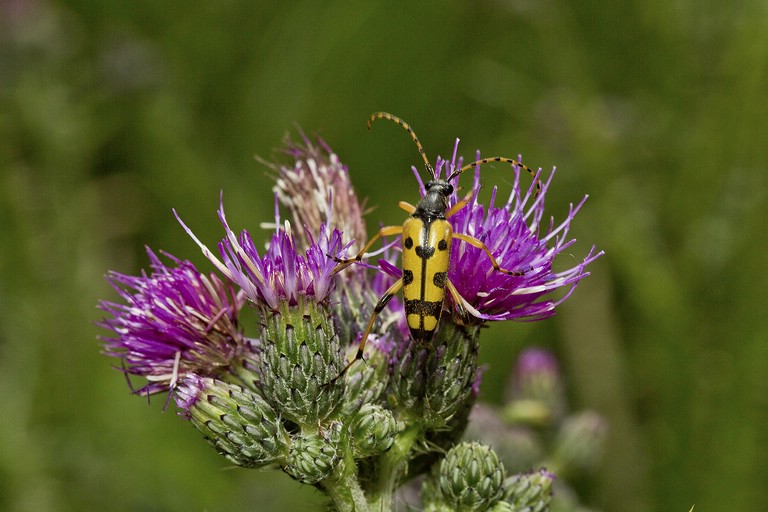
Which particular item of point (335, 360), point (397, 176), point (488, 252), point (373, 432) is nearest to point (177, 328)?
point (335, 360)

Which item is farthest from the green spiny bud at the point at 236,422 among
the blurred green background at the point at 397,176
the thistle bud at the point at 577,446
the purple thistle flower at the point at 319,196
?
the thistle bud at the point at 577,446

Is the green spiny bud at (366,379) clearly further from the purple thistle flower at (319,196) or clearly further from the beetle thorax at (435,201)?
the purple thistle flower at (319,196)

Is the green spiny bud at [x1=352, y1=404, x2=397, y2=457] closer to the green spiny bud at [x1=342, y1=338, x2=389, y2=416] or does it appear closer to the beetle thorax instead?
the green spiny bud at [x1=342, y1=338, x2=389, y2=416]

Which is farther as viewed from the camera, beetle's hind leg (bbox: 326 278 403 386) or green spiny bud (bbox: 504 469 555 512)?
green spiny bud (bbox: 504 469 555 512)

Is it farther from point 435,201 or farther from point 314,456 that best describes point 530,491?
point 435,201

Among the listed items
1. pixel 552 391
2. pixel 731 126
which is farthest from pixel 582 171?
pixel 552 391

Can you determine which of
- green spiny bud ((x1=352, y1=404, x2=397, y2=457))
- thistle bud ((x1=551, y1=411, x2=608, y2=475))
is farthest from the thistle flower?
thistle bud ((x1=551, y1=411, x2=608, y2=475))

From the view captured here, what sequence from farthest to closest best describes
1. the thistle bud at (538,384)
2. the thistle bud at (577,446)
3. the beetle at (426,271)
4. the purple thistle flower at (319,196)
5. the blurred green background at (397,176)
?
the blurred green background at (397,176) < the thistle bud at (538,384) < the thistle bud at (577,446) < the purple thistle flower at (319,196) < the beetle at (426,271)
